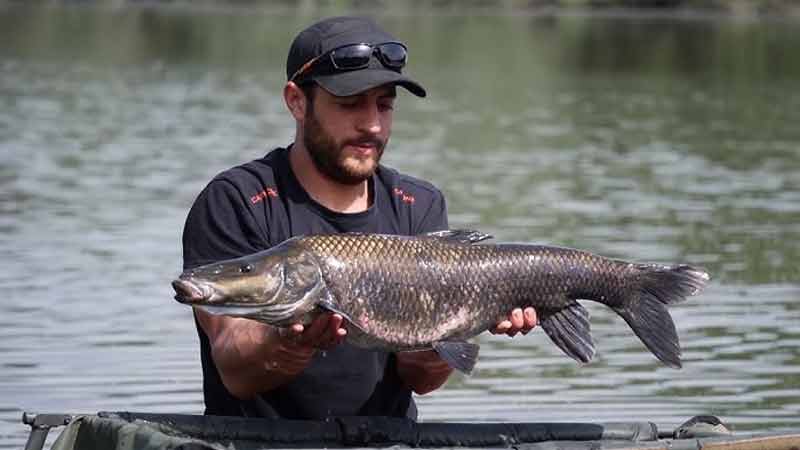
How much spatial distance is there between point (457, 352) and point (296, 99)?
3.36 ft

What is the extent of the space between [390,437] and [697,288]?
1.03m

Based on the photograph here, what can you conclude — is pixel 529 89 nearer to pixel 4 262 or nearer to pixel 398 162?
pixel 398 162

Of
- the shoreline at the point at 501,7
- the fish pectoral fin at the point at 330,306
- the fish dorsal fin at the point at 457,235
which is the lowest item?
the shoreline at the point at 501,7

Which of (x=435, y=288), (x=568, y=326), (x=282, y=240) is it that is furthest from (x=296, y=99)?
(x=568, y=326)

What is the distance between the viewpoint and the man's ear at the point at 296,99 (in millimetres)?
6578

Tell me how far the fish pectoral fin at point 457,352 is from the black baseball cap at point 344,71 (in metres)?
0.81

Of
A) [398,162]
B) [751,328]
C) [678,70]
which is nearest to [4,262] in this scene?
[751,328]

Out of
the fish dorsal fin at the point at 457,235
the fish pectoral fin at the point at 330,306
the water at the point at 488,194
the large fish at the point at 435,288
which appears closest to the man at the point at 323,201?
A: the large fish at the point at 435,288

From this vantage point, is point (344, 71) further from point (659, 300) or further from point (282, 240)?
point (659, 300)

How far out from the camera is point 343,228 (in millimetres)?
6539

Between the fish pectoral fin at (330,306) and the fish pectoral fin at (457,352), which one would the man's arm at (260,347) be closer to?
the fish pectoral fin at (330,306)

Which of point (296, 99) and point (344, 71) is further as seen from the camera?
point (296, 99)

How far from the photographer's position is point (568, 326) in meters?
6.36

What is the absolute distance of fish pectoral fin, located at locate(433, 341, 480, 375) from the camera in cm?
609
